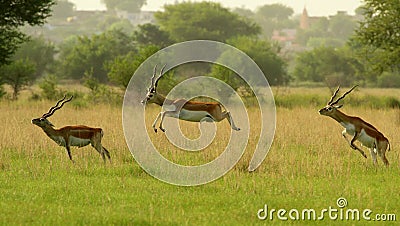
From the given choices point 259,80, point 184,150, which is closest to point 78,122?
point 184,150

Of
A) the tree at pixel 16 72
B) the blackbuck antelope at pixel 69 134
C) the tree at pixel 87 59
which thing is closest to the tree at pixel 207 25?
the tree at pixel 87 59

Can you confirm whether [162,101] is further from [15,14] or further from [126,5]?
[126,5]

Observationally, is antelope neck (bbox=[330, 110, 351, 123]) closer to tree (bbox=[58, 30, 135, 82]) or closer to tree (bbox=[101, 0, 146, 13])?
tree (bbox=[58, 30, 135, 82])

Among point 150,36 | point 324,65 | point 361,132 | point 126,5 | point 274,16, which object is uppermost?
point 126,5

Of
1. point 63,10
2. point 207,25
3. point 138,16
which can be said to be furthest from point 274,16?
point 207,25

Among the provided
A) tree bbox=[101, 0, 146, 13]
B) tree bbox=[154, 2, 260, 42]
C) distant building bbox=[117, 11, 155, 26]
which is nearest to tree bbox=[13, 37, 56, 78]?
tree bbox=[154, 2, 260, 42]

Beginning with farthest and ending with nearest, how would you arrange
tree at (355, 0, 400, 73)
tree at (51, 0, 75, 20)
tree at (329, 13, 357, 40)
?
tree at (51, 0, 75, 20) → tree at (329, 13, 357, 40) → tree at (355, 0, 400, 73)

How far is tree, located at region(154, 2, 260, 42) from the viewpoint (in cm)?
5888

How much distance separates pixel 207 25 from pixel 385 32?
3729 centimetres

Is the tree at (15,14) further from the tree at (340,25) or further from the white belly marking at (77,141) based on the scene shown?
the tree at (340,25)

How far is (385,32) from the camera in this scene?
24.1 m

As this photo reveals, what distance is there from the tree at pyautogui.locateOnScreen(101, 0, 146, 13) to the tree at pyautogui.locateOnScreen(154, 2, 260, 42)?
372ft

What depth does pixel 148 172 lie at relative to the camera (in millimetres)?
10836

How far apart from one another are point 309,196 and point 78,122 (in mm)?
9825
